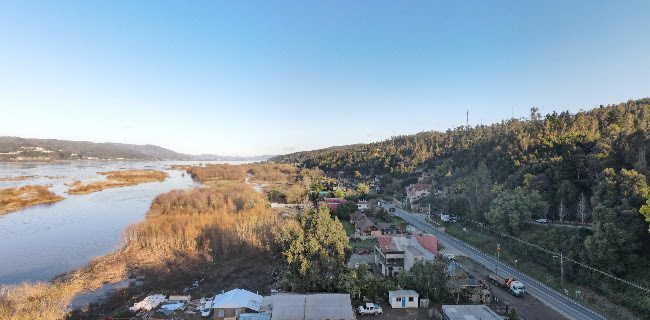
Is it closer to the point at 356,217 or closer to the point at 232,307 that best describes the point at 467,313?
the point at 232,307

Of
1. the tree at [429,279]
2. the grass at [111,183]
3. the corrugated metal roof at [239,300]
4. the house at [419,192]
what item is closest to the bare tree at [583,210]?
the tree at [429,279]

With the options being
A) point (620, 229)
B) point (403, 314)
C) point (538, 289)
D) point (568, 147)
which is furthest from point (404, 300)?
point (568, 147)

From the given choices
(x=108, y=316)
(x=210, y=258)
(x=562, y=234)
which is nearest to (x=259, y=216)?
(x=210, y=258)

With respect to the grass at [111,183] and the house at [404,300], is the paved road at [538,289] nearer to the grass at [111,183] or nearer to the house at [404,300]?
the house at [404,300]

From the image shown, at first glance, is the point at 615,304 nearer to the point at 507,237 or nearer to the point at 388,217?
the point at 507,237

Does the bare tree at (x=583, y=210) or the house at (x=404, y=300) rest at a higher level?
the bare tree at (x=583, y=210)

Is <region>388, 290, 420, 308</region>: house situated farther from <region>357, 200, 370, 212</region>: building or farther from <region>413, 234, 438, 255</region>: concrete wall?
<region>357, 200, 370, 212</region>: building
